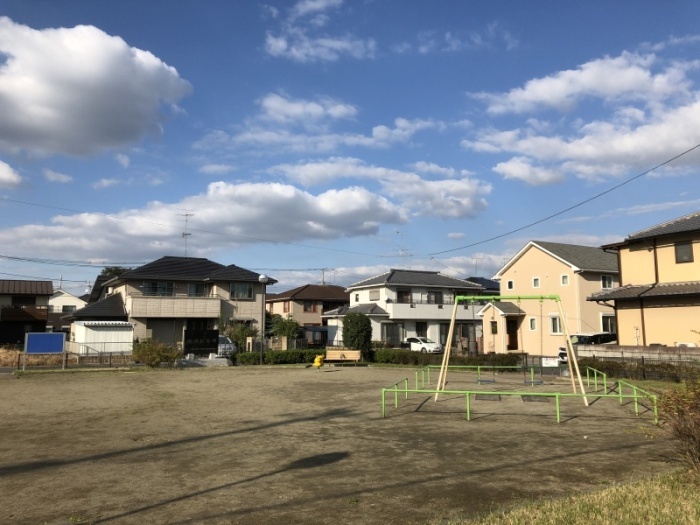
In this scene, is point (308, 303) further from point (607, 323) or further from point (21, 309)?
point (607, 323)

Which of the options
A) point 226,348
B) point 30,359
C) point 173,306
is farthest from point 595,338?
point 30,359

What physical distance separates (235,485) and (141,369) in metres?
23.1

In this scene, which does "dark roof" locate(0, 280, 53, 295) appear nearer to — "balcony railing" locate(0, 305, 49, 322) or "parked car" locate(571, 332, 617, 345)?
"balcony railing" locate(0, 305, 49, 322)

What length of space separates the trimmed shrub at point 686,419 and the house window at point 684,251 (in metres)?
24.0

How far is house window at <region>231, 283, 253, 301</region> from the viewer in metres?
44.2

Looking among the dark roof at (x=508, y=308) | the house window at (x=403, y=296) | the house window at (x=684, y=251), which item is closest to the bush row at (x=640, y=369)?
the house window at (x=684, y=251)

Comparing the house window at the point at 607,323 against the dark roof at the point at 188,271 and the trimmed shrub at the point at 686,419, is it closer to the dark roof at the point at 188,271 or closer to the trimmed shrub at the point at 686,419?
the dark roof at the point at 188,271

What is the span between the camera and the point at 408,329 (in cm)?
4975

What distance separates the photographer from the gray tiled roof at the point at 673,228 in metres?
27.0

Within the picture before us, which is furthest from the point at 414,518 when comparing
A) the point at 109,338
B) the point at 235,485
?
the point at 109,338

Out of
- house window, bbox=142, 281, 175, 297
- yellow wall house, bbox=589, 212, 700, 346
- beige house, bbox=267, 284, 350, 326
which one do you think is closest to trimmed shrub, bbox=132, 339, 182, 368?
house window, bbox=142, 281, 175, 297

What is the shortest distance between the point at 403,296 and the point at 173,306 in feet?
70.7

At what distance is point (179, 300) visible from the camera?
41.2 m

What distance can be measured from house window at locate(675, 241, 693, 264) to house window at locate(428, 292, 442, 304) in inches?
1010
